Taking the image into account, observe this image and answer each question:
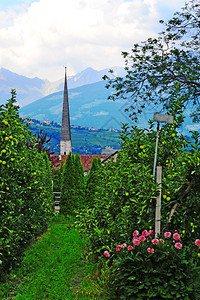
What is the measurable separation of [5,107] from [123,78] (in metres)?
5.59

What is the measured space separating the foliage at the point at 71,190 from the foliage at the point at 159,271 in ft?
32.9

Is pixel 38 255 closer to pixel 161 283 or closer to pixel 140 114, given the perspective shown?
pixel 161 283

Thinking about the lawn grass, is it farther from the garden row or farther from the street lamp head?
the street lamp head

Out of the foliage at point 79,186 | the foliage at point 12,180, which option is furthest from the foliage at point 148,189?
the foliage at point 79,186

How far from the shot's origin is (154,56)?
9.70 m

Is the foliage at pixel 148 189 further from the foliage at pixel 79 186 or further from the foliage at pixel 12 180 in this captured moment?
the foliage at pixel 79 186

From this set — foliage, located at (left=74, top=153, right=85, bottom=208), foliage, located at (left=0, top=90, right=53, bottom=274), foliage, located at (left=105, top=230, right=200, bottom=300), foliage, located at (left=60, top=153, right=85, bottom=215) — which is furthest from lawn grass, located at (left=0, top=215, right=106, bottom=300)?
foliage, located at (left=74, top=153, right=85, bottom=208)

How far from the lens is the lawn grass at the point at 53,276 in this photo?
4672 millimetres

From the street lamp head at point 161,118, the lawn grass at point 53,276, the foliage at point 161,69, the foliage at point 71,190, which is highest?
the foliage at point 161,69

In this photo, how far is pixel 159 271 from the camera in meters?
3.69

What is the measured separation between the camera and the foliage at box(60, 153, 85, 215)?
13.9 meters

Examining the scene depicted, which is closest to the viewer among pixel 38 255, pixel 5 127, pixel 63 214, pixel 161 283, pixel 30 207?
pixel 161 283

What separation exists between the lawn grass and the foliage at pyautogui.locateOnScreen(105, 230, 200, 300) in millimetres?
784

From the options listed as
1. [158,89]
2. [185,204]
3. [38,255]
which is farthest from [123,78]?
[185,204]
